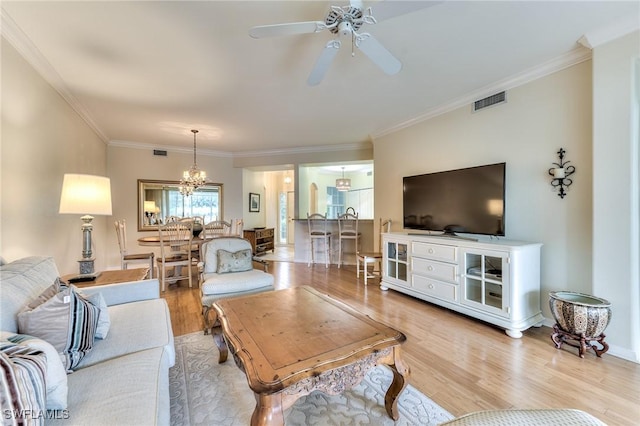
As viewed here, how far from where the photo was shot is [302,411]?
1570mm

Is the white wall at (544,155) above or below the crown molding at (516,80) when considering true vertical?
below

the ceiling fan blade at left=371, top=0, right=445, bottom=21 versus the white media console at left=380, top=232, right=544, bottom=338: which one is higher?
the ceiling fan blade at left=371, top=0, right=445, bottom=21

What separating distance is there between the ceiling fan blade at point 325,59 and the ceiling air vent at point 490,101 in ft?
7.14

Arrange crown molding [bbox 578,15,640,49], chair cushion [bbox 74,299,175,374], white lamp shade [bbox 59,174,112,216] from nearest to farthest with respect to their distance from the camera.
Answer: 1. chair cushion [bbox 74,299,175,374]
2. crown molding [bbox 578,15,640,49]
3. white lamp shade [bbox 59,174,112,216]

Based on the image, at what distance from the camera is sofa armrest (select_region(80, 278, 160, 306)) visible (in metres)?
2.12

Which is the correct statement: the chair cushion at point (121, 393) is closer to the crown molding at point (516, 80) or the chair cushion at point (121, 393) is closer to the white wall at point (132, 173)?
the crown molding at point (516, 80)

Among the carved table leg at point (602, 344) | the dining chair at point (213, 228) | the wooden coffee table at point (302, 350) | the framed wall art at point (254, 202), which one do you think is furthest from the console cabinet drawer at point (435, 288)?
the framed wall art at point (254, 202)

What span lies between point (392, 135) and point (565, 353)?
3593mm

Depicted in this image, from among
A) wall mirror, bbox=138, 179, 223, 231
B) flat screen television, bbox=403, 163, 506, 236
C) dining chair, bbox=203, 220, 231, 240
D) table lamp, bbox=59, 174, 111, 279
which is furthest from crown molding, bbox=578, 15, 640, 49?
wall mirror, bbox=138, 179, 223, 231

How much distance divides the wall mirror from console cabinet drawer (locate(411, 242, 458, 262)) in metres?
4.93

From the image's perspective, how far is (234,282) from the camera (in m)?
2.73

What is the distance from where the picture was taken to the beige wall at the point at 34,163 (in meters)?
2.05

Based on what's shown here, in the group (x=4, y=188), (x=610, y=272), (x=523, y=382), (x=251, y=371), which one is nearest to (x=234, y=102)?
(x=4, y=188)

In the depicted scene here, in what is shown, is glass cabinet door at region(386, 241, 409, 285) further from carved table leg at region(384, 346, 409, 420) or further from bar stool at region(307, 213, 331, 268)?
carved table leg at region(384, 346, 409, 420)
